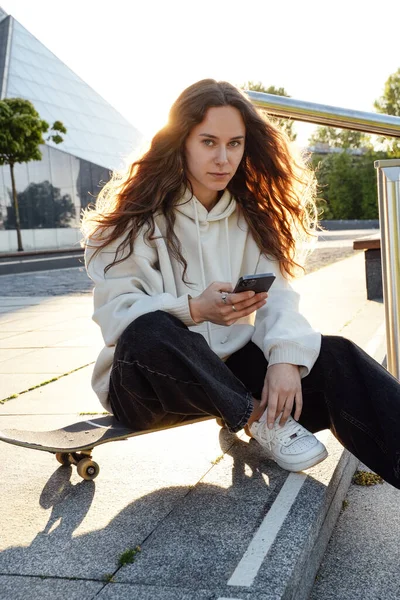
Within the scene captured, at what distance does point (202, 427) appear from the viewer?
3299mm

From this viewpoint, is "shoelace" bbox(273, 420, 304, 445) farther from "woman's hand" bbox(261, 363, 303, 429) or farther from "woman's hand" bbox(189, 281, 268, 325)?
"woman's hand" bbox(189, 281, 268, 325)

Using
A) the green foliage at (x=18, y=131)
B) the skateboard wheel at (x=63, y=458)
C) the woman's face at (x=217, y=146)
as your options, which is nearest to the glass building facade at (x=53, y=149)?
the green foliage at (x=18, y=131)

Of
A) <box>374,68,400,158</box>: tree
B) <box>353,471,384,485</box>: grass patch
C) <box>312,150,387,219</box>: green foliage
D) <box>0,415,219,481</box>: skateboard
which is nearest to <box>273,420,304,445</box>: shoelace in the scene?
<box>0,415,219,481</box>: skateboard

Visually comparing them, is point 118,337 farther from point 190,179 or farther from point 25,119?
point 25,119

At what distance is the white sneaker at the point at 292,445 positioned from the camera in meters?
2.47

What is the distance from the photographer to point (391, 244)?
292 cm

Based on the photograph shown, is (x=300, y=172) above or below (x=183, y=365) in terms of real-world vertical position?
above

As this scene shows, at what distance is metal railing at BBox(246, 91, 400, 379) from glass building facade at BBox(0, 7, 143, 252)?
88.3ft

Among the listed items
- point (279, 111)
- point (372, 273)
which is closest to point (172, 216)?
point (279, 111)

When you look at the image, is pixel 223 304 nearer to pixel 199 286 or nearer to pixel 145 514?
pixel 199 286

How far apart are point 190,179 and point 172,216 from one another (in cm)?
17

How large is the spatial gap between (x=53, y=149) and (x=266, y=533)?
33071mm

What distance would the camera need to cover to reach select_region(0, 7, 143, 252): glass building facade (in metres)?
33.2

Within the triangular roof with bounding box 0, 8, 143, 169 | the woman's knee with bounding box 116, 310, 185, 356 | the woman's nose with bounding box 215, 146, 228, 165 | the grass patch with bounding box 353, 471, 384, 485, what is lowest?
the grass patch with bounding box 353, 471, 384, 485
